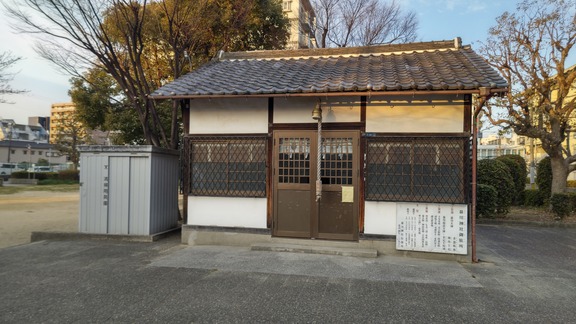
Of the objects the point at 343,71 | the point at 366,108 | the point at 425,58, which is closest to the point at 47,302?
the point at 366,108

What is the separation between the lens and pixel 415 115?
6348 millimetres

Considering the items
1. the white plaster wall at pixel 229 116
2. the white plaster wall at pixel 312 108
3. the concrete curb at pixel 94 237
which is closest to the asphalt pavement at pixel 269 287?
the concrete curb at pixel 94 237

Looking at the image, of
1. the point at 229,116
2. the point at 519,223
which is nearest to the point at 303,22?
the point at 229,116

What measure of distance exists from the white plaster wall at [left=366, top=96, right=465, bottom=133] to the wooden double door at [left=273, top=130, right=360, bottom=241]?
564 millimetres

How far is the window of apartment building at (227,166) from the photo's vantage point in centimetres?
694

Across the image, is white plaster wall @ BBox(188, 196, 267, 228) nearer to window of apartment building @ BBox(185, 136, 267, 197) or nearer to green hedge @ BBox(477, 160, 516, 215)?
window of apartment building @ BBox(185, 136, 267, 197)

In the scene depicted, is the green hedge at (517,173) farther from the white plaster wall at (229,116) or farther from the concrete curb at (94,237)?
the concrete curb at (94,237)

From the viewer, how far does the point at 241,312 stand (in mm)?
3832

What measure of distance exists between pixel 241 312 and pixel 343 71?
5.32m

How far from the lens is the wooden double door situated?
657 centimetres

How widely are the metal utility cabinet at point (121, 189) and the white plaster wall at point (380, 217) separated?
15.4 feet

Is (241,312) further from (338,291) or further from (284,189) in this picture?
(284,189)

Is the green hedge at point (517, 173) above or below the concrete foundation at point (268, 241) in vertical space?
above

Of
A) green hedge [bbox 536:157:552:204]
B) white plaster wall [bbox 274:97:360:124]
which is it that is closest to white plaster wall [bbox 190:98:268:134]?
white plaster wall [bbox 274:97:360:124]
